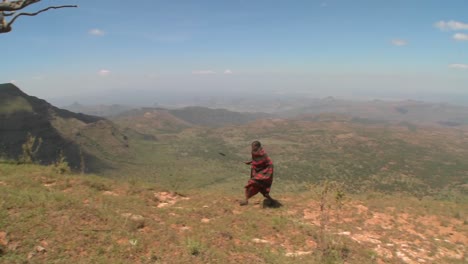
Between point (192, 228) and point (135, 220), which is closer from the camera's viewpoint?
point (135, 220)

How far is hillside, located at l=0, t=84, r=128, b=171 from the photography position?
80375 mm

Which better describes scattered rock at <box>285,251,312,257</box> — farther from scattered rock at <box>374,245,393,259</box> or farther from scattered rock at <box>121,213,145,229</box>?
scattered rock at <box>121,213,145,229</box>

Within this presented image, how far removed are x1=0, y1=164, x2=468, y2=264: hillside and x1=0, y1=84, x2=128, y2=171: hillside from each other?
64.6 metres

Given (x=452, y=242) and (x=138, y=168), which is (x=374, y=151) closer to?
(x=138, y=168)

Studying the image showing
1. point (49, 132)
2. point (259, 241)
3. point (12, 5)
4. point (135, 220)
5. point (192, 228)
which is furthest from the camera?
point (49, 132)

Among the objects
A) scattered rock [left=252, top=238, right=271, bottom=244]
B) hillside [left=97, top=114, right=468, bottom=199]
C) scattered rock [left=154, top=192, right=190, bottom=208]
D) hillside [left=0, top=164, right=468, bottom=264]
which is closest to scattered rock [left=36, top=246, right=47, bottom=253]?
hillside [left=0, top=164, right=468, bottom=264]

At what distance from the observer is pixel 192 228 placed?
8789 millimetres

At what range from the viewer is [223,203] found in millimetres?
12445

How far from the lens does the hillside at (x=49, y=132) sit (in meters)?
80.4

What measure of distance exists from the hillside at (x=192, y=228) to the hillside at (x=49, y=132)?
64.6 m

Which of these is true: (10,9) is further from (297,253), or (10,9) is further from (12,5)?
(297,253)

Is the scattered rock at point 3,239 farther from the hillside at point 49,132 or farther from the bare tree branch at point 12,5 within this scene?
the hillside at point 49,132

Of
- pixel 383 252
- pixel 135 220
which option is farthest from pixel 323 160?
pixel 135 220

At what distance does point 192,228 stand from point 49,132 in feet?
342
